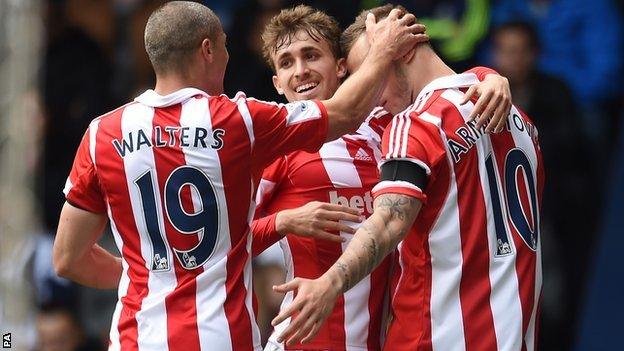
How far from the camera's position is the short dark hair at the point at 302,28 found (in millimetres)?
6859

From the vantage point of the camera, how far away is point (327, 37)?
6852 mm

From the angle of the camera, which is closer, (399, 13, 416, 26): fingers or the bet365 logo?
(399, 13, 416, 26): fingers

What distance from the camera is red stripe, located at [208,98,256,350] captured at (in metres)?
6.06

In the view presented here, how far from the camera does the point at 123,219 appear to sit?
6152 millimetres

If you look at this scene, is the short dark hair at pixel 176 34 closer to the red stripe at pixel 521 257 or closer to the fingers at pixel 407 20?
the fingers at pixel 407 20

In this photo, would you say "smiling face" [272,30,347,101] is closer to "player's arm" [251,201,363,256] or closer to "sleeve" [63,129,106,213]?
"player's arm" [251,201,363,256]

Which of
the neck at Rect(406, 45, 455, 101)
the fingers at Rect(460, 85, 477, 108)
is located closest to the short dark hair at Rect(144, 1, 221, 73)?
the neck at Rect(406, 45, 455, 101)

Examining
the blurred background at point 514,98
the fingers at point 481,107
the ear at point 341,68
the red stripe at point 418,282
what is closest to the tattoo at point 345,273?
the red stripe at point 418,282

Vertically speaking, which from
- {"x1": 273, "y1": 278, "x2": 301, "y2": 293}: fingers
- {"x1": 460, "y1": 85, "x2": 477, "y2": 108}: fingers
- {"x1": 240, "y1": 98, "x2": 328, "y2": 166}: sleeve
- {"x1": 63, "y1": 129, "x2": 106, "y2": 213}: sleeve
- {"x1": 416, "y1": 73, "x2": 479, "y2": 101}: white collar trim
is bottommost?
{"x1": 273, "y1": 278, "x2": 301, "y2": 293}: fingers

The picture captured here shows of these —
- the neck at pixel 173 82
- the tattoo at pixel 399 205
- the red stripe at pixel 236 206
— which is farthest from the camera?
the neck at pixel 173 82

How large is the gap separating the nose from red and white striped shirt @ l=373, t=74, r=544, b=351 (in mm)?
784

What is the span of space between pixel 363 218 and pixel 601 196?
13.5 feet

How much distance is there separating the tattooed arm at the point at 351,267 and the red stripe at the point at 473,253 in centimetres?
28

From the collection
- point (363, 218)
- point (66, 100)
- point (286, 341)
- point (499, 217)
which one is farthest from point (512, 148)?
point (66, 100)
